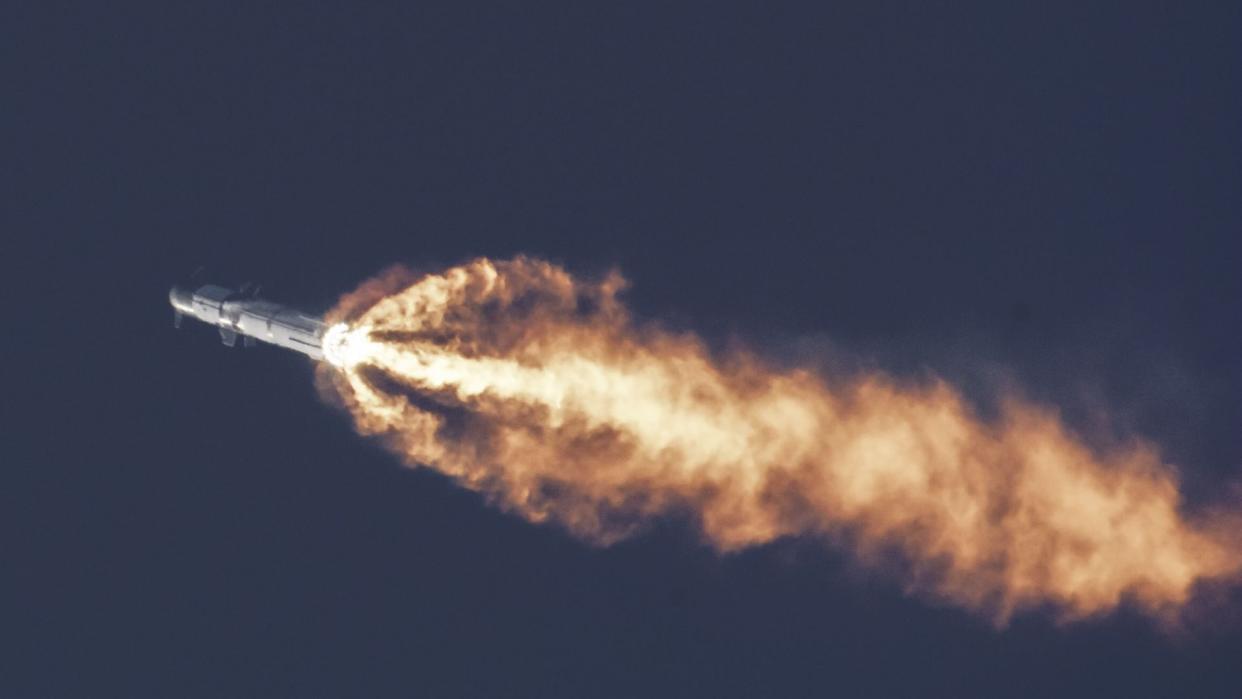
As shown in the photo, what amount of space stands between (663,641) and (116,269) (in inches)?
1438

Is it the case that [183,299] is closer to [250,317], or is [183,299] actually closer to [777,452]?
[250,317]

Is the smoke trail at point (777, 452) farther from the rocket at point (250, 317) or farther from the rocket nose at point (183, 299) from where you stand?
the rocket nose at point (183, 299)

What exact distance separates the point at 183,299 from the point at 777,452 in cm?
2931

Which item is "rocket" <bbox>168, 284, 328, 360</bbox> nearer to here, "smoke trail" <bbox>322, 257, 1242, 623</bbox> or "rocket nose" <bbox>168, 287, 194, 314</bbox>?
"rocket nose" <bbox>168, 287, 194, 314</bbox>

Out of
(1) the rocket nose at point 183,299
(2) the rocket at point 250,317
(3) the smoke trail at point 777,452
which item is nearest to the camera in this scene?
Result: (2) the rocket at point 250,317

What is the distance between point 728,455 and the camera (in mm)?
71188

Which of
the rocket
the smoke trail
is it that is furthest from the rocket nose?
the smoke trail

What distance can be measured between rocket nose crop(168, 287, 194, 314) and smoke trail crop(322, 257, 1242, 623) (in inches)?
314

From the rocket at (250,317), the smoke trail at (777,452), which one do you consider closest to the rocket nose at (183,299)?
the rocket at (250,317)

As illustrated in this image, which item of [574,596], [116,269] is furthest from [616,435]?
[116,269]

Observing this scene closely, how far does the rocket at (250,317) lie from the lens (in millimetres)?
67750

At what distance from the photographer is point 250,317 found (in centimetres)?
6938

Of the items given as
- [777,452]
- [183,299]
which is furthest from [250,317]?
[777,452]

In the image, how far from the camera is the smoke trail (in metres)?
70.8
